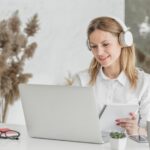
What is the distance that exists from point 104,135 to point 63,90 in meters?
0.36

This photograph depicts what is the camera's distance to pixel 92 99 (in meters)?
1.97

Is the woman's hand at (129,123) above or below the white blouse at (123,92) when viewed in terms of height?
below

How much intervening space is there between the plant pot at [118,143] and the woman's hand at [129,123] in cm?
27

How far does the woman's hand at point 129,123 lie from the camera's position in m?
2.22

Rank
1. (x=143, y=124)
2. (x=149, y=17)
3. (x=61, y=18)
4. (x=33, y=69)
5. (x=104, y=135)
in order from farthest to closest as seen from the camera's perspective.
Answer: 1. (x=149, y=17)
2. (x=61, y=18)
3. (x=33, y=69)
4. (x=143, y=124)
5. (x=104, y=135)

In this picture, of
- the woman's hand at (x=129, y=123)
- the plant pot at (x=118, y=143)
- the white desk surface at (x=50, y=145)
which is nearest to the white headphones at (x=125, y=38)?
the woman's hand at (x=129, y=123)

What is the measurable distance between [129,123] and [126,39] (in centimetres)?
60

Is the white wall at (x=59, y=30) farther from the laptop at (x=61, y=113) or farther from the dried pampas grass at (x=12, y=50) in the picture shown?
the laptop at (x=61, y=113)

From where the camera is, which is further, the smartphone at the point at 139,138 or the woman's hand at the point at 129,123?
the woman's hand at the point at 129,123

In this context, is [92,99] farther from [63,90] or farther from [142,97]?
[142,97]

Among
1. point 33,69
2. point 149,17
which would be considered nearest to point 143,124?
point 33,69

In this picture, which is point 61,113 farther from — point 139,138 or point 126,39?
point 126,39

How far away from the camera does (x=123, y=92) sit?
2.69 metres

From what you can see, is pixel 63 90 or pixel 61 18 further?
pixel 61 18
